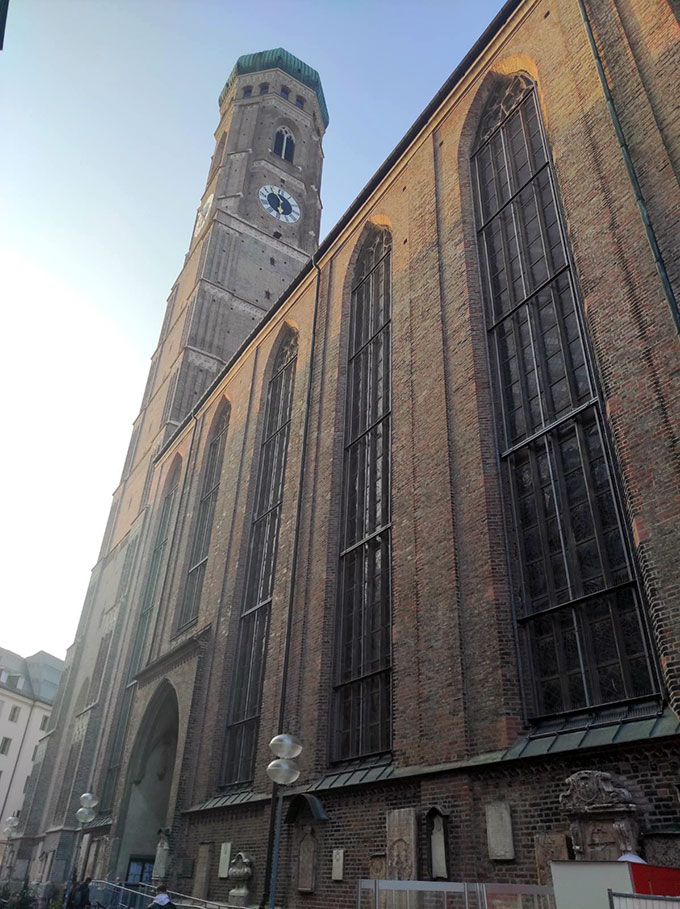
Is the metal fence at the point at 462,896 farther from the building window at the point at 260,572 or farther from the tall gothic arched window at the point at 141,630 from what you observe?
the tall gothic arched window at the point at 141,630

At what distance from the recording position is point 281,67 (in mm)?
44656

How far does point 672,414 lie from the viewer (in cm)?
762

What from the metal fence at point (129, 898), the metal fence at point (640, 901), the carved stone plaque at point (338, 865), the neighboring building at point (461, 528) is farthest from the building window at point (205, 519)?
the metal fence at point (640, 901)

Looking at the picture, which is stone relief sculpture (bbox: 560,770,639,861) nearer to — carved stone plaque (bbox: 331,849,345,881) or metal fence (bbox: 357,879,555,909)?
metal fence (bbox: 357,879,555,909)

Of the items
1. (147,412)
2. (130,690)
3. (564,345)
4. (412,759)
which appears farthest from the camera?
(147,412)

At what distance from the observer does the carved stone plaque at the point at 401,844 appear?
340 inches

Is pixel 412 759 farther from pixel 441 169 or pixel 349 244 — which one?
pixel 349 244

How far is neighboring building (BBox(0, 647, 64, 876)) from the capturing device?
46906 mm

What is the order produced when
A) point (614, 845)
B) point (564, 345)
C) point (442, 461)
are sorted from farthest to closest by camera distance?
point (442, 461)
point (564, 345)
point (614, 845)

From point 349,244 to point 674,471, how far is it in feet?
39.6

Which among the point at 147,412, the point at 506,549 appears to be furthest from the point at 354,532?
the point at 147,412

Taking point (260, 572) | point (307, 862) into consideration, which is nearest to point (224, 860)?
point (307, 862)

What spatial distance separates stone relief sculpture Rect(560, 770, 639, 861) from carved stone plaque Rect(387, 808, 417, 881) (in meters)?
2.50

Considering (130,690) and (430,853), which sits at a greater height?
(130,690)
